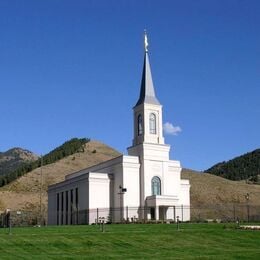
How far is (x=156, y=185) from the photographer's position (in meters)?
63.6

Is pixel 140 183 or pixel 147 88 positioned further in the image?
pixel 147 88

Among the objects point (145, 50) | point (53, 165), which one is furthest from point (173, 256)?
point (53, 165)

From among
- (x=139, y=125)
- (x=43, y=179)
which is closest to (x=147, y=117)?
(x=139, y=125)

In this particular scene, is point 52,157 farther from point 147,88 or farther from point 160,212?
point 160,212

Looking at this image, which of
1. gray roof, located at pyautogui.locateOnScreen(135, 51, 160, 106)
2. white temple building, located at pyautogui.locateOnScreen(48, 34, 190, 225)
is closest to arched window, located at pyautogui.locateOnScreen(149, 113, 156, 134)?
white temple building, located at pyautogui.locateOnScreen(48, 34, 190, 225)

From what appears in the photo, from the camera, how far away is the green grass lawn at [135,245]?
25.8 m

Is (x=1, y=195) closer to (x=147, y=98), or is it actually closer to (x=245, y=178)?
(x=147, y=98)

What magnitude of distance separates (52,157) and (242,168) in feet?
236

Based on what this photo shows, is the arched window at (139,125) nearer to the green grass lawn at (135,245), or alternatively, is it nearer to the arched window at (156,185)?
the arched window at (156,185)

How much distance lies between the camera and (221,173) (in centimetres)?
18425

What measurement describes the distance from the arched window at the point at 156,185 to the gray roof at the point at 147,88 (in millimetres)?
9440

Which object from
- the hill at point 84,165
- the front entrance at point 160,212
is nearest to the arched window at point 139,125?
the front entrance at point 160,212

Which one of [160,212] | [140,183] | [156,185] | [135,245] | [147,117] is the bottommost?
[135,245]

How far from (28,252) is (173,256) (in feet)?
23.1
